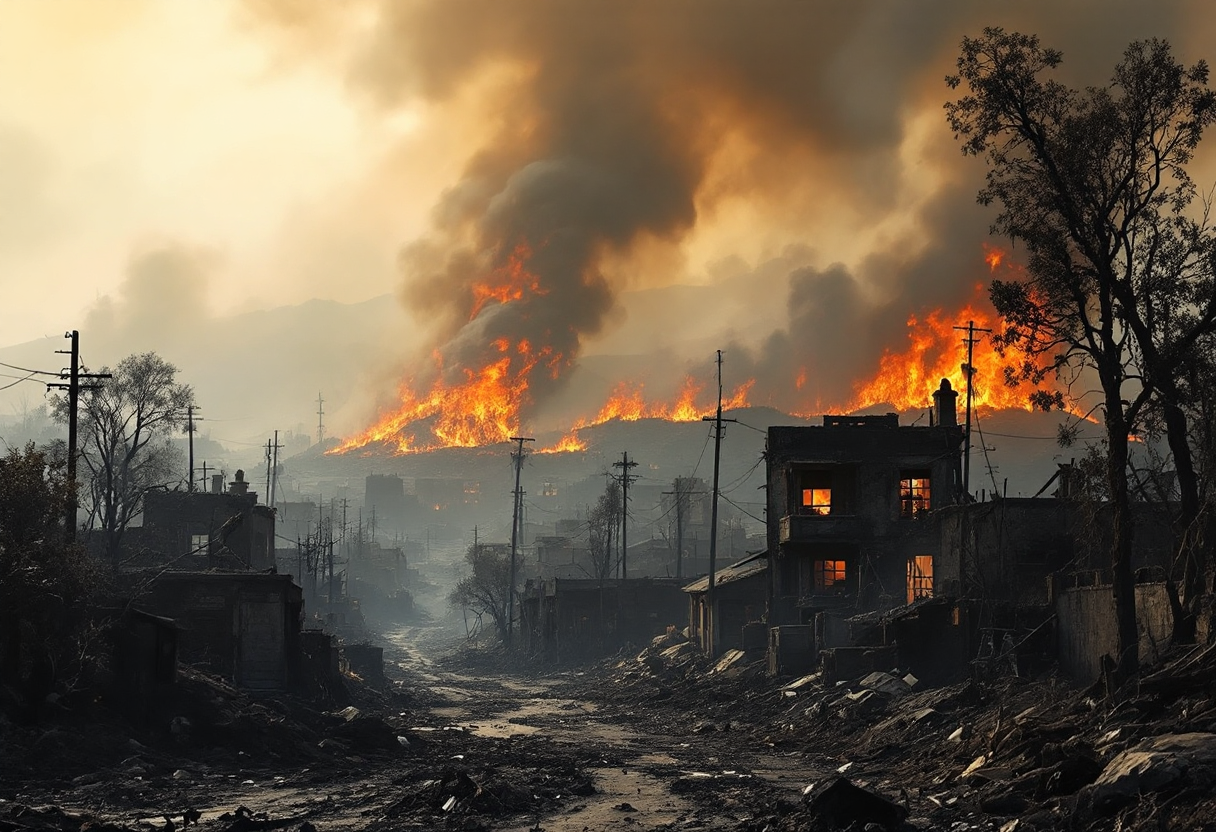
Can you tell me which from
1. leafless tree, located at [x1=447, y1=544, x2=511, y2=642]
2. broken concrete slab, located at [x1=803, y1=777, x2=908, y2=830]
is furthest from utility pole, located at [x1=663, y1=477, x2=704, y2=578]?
broken concrete slab, located at [x1=803, y1=777, x2=908, y2=830]

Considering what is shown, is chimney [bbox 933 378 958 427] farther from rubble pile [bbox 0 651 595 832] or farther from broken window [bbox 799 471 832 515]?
rubble pile [bbox 0 651 595 832]

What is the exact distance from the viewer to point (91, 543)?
61562mm

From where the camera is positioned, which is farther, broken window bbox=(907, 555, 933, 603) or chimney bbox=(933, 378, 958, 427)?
chimney bbox=(933, 378, 958, 427)

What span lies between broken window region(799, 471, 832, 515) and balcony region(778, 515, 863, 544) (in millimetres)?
911

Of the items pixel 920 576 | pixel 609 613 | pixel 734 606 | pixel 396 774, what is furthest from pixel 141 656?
pixel 609 613

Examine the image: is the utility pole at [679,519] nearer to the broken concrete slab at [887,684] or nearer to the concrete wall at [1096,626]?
the broken concrete slab at [887,684]

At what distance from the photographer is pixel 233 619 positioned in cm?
4128

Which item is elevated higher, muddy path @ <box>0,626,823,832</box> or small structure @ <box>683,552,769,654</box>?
small structure @ <box>683,552,769,654</box>

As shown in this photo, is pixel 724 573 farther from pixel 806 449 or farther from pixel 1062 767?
pixel 1062 767

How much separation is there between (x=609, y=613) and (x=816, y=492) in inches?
1050

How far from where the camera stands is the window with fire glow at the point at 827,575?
176 feet

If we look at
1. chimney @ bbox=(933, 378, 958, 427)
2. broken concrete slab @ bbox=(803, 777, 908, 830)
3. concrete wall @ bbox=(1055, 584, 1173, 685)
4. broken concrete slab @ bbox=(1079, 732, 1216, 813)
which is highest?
chimney @ bbox=(933, 378, 958, 427)

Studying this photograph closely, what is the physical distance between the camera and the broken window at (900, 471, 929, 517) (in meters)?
52.8

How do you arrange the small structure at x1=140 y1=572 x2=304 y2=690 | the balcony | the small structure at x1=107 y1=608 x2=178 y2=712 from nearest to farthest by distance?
the small structure at x1=107 y1=608 x2=178 y2=712
the small structure at x1=140 y1=572 x2=304 y2=690
the balcony
